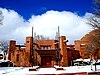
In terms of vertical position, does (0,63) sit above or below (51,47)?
below

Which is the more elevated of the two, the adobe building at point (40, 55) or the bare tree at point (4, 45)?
the bare tree at point (4, 45)

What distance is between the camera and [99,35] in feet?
101

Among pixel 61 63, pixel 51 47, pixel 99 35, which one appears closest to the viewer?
pixel 99 35

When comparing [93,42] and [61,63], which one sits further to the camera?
[61,63]

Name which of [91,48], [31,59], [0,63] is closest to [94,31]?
[91,48]

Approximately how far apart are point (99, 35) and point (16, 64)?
24442 millimetres

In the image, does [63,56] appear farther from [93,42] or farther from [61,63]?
[93,42]

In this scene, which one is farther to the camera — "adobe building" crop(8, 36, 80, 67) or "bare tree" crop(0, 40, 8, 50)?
"bare tree" crop(0, 40, 8, 50)

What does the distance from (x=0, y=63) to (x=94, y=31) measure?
26163 mm

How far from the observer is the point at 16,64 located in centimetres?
4872

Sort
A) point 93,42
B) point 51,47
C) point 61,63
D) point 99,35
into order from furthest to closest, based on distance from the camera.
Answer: point 51,47
point 61,63
point 93,42
point 99,35

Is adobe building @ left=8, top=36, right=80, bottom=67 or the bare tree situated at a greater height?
the bare tree

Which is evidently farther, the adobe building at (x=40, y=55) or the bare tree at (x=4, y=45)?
the bare tree at (x=4, y=45)

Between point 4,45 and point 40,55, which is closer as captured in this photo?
point 40,55
